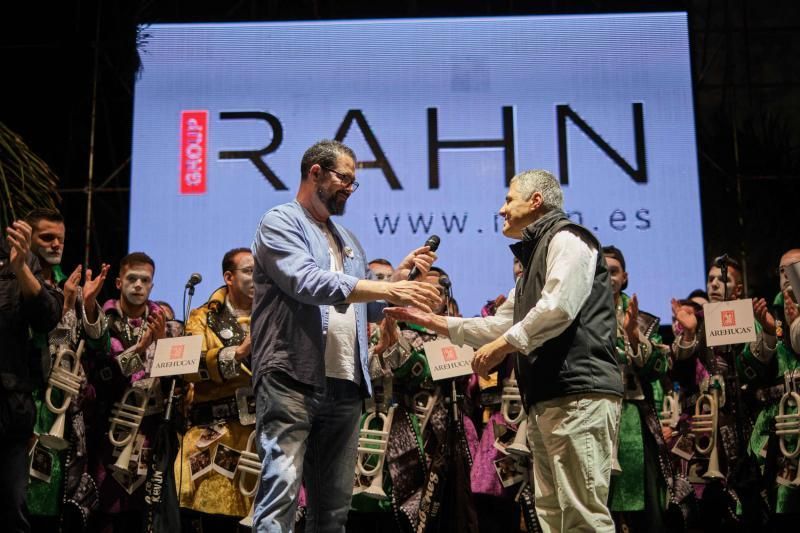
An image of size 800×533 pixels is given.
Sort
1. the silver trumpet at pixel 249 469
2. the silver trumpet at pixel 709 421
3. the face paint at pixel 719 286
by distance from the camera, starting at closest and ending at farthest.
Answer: the silver trumpet at pixel 249 469 → the silver trumpet at pixel 709 421 → the face paint at pixel 719 286

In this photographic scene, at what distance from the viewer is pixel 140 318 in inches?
212

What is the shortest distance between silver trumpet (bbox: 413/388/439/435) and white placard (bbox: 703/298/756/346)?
1.54 meters

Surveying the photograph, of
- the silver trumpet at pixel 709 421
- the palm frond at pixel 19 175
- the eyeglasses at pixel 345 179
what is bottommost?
the silver trumpet at pixel 709 421

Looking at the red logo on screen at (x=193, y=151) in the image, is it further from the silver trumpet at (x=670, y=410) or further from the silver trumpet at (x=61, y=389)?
the silver trumpet at (x=670, y=410)

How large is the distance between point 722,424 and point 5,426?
3736 mm

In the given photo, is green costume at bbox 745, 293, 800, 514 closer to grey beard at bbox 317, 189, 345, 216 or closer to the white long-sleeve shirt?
the white long-sleeve shirt

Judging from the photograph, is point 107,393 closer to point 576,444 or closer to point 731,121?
point 576,444

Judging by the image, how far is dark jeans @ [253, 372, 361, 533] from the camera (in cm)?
311

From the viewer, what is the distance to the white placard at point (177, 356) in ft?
15.7

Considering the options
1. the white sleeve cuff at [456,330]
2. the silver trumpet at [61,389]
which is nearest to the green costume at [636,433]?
the white sleeve cuff at [456,330]

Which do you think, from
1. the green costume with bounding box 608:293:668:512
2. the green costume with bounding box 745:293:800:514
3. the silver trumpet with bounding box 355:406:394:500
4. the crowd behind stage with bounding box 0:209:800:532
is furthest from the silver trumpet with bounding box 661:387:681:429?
the silver trumpet with bounding box 355:406:394:500

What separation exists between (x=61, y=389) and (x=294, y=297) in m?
2.20

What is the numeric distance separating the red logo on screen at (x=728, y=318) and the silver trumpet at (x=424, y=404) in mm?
1623

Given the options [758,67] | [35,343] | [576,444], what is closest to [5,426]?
[35,343]
